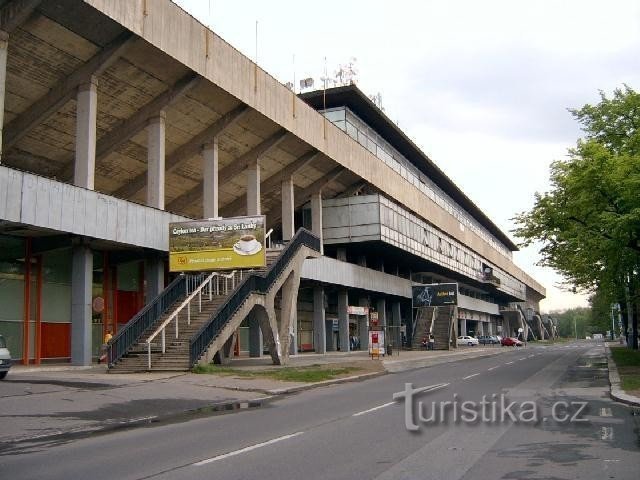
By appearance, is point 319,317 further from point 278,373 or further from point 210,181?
point 278,373

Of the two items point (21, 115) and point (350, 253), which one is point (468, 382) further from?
point (350, 253)

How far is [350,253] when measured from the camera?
56062 mm

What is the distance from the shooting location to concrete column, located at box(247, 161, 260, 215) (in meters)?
39.2

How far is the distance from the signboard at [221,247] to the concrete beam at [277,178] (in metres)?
15.6

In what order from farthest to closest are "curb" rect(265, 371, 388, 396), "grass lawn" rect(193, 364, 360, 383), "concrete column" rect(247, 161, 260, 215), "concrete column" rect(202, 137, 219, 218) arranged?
"concrete column" rect(247, 161, 260, 215) → "concrete column" rect(202, 137, 219, 218) → "grass lawn" rect(193, 364, 360, 383) → "curb" rect(265, 371, 388, 396)

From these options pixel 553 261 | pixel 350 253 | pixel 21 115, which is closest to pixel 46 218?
pixel 21 115

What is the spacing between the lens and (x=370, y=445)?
9.76 m

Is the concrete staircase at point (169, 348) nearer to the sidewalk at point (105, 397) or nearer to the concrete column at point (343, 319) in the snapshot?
the sidewalk at point (105, 397)

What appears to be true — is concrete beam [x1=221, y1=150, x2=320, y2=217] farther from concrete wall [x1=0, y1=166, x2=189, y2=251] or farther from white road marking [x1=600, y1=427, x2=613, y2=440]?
white road marking [x1=600, y1=427, x2=613, y2=440]

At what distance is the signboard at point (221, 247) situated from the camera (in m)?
28.1

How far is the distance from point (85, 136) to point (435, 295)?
4201cm

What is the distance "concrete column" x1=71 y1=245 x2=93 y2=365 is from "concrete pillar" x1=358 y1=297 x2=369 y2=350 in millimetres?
35996

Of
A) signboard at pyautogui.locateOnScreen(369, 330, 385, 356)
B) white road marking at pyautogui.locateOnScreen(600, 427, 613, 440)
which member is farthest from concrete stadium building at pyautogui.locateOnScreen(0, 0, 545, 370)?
white road marking at pyautogui.locateOnScreen(600, 427, 613, 440)

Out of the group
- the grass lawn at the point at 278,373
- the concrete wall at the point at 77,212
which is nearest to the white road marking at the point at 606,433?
the grass lawn at the point at 278,373
